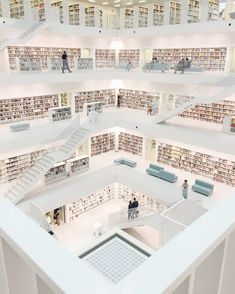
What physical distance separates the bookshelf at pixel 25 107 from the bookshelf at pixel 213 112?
7.04 meters

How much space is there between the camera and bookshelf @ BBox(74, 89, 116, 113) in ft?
48.0

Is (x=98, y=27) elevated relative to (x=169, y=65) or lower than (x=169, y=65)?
elevated

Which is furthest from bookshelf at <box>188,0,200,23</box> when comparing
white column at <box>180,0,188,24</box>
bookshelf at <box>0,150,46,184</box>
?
→ bookshelf at <box>0,150,46,184</box>

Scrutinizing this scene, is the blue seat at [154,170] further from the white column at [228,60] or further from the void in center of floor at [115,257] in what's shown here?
the void in center of floor at [115,257]

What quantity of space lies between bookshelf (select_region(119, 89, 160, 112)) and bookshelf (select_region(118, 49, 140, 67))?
5.21ft

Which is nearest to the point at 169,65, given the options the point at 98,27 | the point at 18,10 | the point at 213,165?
the point at 98,27

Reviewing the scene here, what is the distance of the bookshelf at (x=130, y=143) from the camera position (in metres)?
14.7

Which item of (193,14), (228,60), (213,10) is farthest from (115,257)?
(213,10)

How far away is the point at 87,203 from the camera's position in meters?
13.1

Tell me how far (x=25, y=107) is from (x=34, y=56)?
100 inches

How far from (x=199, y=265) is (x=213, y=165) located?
38.1 feet

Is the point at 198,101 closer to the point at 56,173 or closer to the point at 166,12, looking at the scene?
the point at 166,12

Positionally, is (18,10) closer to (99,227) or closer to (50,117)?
(50,117)

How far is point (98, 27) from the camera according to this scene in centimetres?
1383
